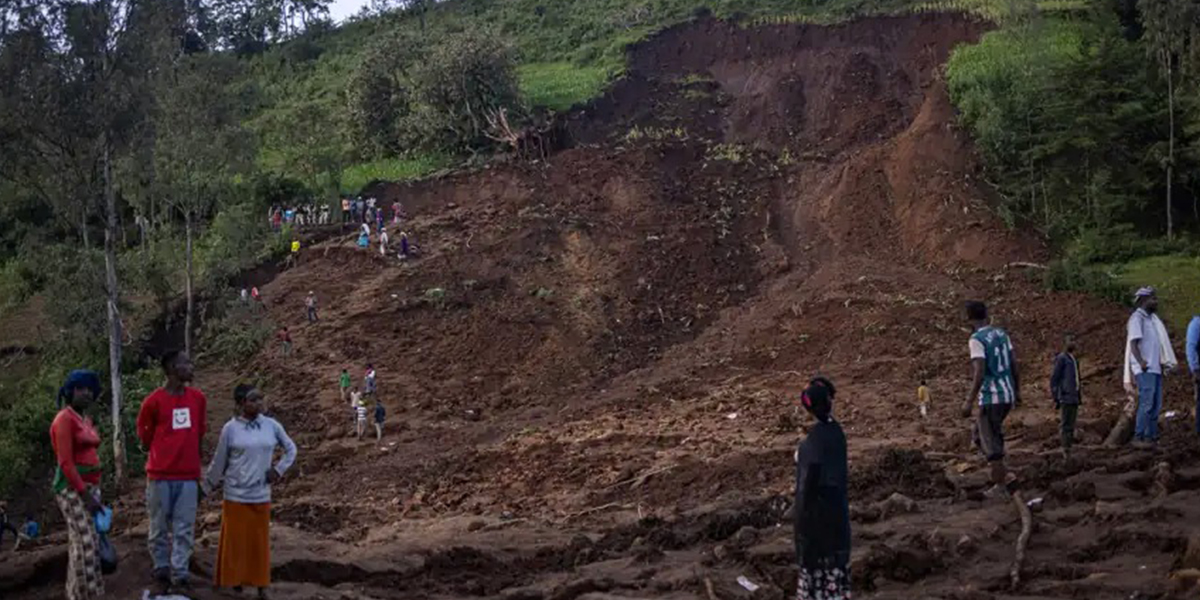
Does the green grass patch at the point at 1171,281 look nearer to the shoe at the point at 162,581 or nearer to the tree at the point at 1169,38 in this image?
the tree at the point at 1169,38

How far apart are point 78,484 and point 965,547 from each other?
5859 millimetres

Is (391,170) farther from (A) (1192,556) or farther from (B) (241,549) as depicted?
(A) (1192,556)

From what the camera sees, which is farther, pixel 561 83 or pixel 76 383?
pixel 561 83

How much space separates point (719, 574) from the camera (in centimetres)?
975

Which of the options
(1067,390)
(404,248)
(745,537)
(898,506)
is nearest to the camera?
(745,537)

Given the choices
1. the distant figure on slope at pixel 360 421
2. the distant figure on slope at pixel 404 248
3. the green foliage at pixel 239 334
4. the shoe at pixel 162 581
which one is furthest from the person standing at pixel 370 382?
the shoe at pixel 162 581

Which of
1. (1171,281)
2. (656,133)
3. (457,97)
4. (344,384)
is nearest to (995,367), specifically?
(344,384)

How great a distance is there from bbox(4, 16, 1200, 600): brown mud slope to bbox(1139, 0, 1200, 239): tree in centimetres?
346

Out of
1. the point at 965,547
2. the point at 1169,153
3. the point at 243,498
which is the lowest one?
the point at 965,547

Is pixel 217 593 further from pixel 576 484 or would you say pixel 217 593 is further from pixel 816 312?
pixel 816 312

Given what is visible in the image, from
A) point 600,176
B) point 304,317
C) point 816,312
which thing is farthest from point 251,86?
point 816,312

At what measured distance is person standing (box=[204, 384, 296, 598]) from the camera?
8516 millimetres

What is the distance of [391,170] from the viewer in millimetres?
37438

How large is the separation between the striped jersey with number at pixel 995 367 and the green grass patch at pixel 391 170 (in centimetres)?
A: 2634
